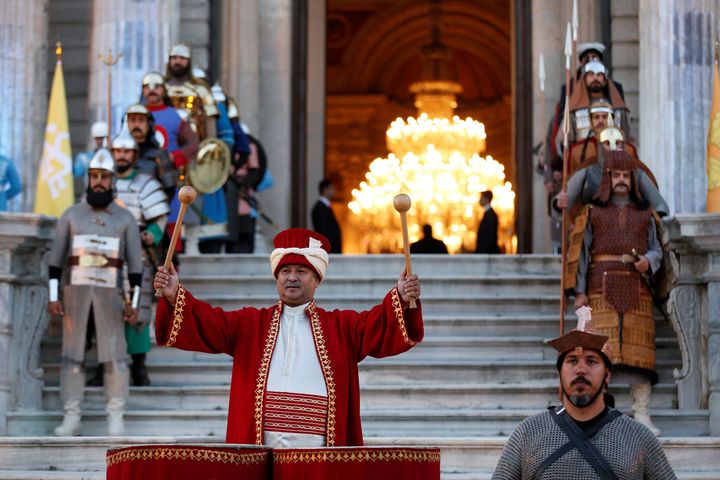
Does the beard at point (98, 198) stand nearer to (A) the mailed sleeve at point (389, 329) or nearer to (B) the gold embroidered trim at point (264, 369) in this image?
(B) the gold embroidered trim at point (264, 369)

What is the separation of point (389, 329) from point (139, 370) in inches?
183

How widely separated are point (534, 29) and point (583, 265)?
6902 millimetres

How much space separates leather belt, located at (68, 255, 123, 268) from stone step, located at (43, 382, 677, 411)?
861 millimetres

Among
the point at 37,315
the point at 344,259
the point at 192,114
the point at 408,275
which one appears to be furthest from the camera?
the point at 192,114

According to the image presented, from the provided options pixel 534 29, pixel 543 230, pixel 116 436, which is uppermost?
pixel 534 29

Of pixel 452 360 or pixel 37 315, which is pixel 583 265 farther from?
pixel 37 315

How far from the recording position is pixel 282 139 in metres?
18.5

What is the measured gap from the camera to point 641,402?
36.2ft

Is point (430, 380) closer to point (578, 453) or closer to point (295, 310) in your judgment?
point (295, 310)

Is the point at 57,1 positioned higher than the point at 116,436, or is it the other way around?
the point at 57,1

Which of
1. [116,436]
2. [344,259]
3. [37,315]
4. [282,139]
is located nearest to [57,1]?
[282,139]

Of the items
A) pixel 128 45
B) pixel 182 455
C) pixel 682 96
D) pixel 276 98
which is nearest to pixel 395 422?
pixel 682 96

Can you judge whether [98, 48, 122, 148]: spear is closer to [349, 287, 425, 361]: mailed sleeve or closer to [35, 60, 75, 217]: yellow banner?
[35, 60, 75, 217]: yellow banner

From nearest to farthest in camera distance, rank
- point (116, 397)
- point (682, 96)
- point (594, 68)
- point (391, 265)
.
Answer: point (116, 397)
point (594, 68)
point (391, 265)
point (682, 96)
